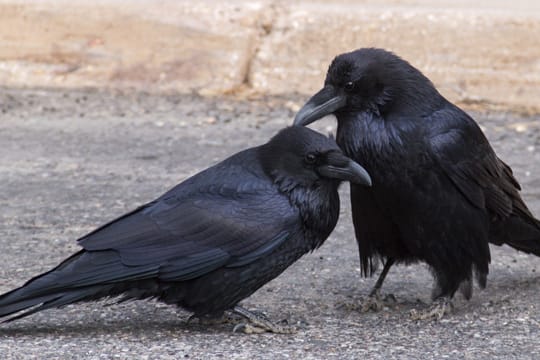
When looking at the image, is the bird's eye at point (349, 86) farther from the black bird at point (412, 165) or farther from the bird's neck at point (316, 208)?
the bird's neck at point (316, 208)

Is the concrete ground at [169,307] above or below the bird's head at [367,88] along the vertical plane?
below

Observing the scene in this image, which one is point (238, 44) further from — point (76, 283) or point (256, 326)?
point (76, 283)

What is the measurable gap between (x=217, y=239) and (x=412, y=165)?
91 cm

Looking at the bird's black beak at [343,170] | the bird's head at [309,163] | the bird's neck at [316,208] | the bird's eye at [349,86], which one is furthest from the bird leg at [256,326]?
the bird's eye at [349,86]

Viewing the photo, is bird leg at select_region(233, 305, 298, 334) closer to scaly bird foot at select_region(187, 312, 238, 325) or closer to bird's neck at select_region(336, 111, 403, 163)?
scaly bird foot at select_region(187, 312, 238, 325)

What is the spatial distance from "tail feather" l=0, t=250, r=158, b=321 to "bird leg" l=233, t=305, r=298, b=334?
1.45ft

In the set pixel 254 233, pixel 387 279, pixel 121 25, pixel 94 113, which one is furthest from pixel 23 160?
pixel 254 233

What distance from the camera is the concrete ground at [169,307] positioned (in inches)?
183

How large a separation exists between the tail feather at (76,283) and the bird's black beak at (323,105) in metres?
1.00

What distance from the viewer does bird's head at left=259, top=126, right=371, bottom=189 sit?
15.7 feet

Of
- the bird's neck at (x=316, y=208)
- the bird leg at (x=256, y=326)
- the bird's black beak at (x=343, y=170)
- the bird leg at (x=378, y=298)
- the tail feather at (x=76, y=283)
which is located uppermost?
the bird's black beak at (x=343, y=170)

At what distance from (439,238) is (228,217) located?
38.6 inches

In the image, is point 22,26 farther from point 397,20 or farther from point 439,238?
point 439,238

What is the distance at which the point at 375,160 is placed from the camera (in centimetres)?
497
